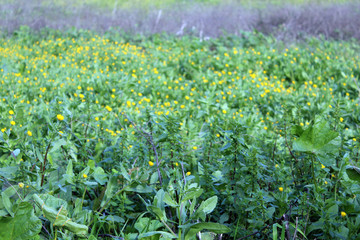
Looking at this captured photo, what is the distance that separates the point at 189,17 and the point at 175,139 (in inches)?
308

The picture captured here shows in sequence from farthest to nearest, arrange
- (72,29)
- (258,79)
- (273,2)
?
(273,2) < (72,29) < (258,79)

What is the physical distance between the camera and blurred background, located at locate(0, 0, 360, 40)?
8789 millimetres

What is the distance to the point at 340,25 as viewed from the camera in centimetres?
932

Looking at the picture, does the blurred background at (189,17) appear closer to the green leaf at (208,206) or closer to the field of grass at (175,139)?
the field of grass at (175,139)

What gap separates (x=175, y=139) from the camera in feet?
7.00

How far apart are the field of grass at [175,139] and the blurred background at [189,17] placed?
0.77m

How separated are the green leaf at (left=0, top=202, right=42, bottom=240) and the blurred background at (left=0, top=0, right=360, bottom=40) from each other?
7528mm

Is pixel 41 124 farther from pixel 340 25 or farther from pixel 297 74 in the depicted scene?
pixel 340 25

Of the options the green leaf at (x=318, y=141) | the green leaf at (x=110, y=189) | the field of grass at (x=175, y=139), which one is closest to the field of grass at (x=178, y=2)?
the field of grass at (x=175, y=139)

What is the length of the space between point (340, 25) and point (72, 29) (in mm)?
7149

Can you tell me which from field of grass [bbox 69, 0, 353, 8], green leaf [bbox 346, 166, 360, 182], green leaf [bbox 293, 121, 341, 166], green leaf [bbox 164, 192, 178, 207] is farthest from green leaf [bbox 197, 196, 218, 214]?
field of grass [bbox 69, 0, 353, 8]

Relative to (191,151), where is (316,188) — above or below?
above

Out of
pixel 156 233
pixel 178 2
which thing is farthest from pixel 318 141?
pixel 178 2

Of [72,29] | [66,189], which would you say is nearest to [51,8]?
[72,29]
